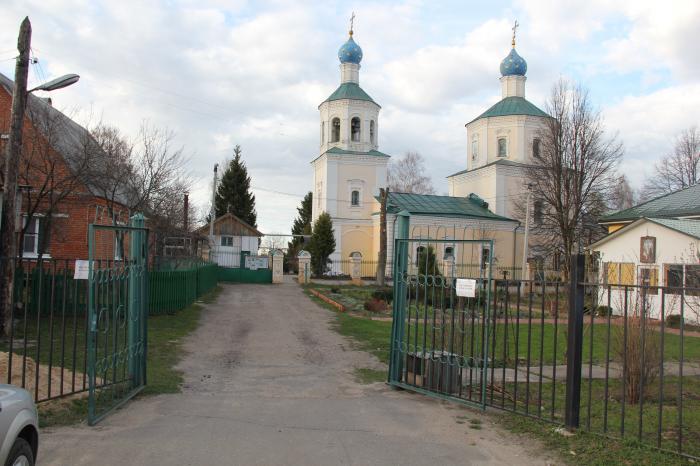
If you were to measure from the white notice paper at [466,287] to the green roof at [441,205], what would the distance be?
37.3 metres

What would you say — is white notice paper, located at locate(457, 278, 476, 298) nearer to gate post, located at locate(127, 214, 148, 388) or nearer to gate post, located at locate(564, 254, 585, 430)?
gate post, located at locate(564, 254, 585, 430)

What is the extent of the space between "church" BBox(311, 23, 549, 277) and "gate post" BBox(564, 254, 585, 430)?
132 ft

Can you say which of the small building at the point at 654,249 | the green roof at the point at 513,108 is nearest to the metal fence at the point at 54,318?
the small building at the point at 654,249

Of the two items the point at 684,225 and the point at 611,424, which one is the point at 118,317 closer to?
the point at 611,424

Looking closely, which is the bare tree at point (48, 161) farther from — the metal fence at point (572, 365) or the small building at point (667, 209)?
the small building at point (667, 209)

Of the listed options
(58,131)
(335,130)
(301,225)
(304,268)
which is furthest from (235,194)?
(58,131)

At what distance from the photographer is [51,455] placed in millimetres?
5242

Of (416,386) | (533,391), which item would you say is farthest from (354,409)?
(533,391)

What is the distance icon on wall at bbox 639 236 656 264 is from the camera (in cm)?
2341

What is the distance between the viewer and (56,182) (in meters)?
17.3

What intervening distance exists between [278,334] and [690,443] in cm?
1037

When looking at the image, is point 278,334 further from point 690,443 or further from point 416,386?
point 690,443

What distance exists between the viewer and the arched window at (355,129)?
49316 millimetres

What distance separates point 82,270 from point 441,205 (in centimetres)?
4394
